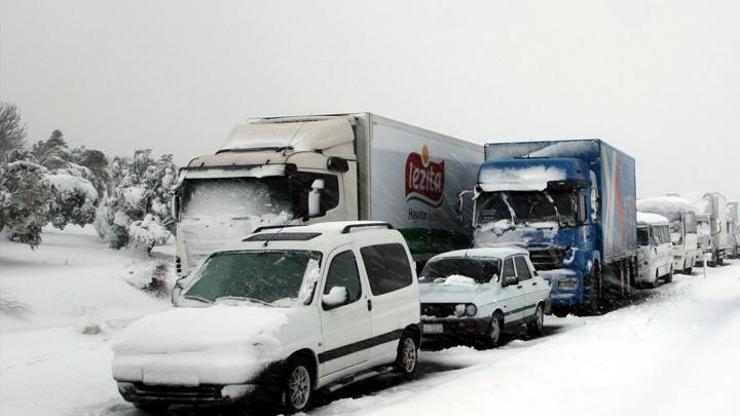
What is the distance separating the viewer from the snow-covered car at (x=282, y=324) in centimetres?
805

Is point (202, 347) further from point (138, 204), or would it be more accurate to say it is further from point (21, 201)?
point (138, 204)

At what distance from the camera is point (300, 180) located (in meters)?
14.3

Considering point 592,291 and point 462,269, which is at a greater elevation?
point 462,269

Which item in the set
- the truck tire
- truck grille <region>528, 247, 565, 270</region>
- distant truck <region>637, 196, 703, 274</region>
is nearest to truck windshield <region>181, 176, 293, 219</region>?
truck grille <region>528, 247, 565, 270</region>

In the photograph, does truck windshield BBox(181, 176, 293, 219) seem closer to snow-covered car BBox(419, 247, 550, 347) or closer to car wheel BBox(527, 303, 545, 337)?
snow-covered car BBox(419, 247, 550, 347)

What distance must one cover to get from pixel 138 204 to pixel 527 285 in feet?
102

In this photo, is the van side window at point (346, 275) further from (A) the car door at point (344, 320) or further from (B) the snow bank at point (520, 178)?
(B) the snow bank at point (520, 178)

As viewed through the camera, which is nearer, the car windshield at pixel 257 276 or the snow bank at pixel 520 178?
the car windshield at pixel 257 276

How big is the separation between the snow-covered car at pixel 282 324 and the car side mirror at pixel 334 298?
0.04ft

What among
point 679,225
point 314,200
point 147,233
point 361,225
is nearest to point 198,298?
point 361,225

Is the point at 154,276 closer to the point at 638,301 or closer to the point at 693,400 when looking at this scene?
the point at 638,301

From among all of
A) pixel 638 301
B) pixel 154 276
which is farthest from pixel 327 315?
pixel 154 276

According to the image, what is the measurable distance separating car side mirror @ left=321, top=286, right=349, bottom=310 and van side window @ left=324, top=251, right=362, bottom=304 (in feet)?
0.80

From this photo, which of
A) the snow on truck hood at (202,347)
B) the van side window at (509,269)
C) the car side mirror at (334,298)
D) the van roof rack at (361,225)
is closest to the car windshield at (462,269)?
the van side window at (509,269)
